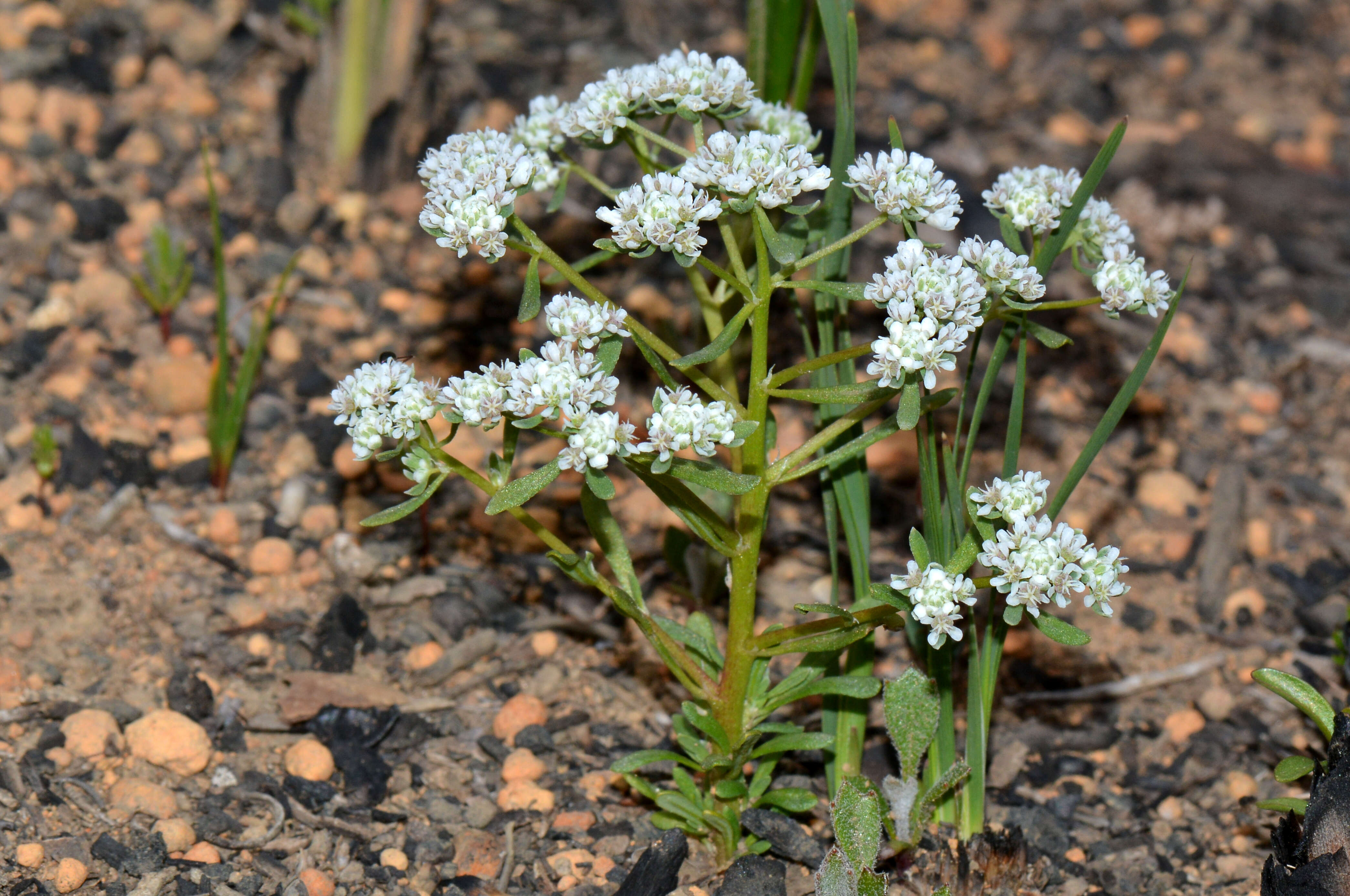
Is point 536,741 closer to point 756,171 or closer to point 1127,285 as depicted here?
point 756,171

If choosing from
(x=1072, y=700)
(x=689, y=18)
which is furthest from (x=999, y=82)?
(x=1072, y=700)

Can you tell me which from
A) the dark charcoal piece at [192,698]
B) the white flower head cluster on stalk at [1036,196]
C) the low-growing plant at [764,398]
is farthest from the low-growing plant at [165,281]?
the white flower head cluster on stalk at [1036,196]

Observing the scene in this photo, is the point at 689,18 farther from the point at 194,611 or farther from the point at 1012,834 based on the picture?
the point at 1012,834

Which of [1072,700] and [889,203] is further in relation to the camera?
[1072,700]

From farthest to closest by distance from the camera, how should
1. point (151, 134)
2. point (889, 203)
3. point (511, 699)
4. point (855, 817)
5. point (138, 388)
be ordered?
point (151, 134), point (138, 388), point (511, 699), point (855, 817), point (889, 203)

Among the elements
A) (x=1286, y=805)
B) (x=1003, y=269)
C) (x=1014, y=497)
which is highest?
(x=1003, y=269)

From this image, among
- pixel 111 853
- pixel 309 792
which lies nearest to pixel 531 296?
pixel 309 792
